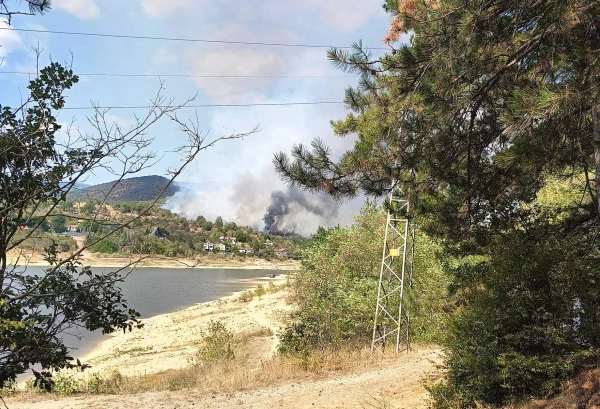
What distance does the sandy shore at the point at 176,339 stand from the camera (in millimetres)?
20703

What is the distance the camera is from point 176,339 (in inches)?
1103

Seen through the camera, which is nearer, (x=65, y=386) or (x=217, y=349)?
(x=65, y=386)

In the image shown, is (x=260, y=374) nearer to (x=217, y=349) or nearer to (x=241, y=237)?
(x=217, y=349)

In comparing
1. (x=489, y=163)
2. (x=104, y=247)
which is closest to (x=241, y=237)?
(x=489, y=163)

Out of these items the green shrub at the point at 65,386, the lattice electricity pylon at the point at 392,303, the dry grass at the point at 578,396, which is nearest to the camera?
the dry grass at the point at 578,396

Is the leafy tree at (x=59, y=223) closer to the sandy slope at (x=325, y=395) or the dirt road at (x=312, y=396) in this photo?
the sandy slope at (x=325, y=395)

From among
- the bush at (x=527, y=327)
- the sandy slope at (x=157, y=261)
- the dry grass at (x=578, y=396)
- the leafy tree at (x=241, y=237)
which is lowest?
the dry grass at (x=578, y=396)

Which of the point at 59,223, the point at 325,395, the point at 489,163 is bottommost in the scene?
the point at 325,395

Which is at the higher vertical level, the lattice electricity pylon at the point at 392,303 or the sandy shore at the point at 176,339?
the lattice electricity pylon at the point at 392,303

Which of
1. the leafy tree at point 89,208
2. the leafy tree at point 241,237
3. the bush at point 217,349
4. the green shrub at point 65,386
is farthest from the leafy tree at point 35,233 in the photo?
the leafy tree at point 241,237

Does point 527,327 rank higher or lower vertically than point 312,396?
higher

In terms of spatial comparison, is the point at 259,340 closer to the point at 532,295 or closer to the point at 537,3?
the point at 532,295

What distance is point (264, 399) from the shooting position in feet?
31.0

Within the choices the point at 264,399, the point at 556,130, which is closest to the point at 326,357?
the point at 264,399
